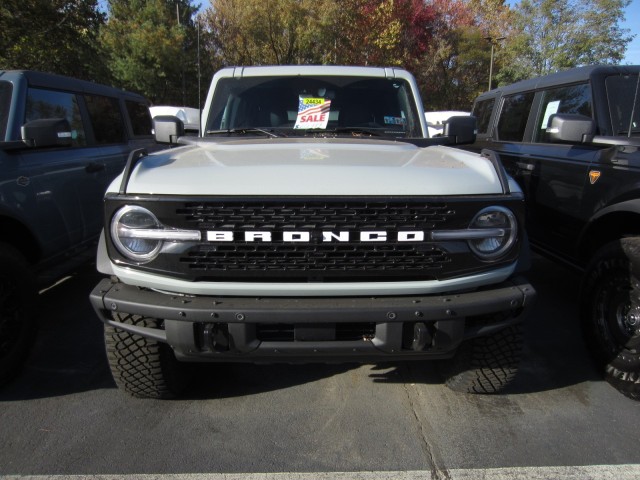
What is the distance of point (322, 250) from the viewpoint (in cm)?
230

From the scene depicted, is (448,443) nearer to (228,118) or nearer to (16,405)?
(16,405)

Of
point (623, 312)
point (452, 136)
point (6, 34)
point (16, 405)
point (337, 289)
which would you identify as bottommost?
point (16, 405)

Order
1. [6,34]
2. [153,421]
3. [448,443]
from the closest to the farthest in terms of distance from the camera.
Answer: [448,443] < [153,421] < [6,34]

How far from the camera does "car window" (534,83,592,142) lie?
4221 mm

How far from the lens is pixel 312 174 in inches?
92.0

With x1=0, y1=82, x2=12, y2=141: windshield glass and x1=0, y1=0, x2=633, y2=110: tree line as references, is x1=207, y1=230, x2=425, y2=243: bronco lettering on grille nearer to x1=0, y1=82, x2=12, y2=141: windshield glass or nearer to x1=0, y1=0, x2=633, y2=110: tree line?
x1=0, y1=82, x2=12, y2=141: windshield glass

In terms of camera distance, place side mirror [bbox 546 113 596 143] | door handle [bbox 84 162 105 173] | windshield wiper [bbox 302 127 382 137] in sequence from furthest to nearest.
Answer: door handle [bbox 84 162 105 173]
windshield wiper [bbox 302 127 382 137]
side mirror [bbox 546 113 596 143]

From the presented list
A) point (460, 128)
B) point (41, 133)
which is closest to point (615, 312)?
point (460, 128)

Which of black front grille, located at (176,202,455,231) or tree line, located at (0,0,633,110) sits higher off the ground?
tree line, located at (0,0,633,110)

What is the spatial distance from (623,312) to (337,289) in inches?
80.2

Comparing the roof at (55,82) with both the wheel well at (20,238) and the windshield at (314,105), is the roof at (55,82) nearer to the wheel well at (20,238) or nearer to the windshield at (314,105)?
the wheel well at (20,238)

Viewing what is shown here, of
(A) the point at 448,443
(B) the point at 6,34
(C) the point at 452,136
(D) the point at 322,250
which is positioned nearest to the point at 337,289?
(D) the point at 322,250

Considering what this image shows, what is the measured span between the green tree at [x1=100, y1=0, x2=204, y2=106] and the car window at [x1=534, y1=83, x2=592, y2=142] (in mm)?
20686

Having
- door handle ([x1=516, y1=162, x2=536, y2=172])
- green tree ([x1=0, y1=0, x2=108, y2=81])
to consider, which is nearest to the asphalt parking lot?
door handle ([x1=516, y1=162, x2=536, y2=172])
